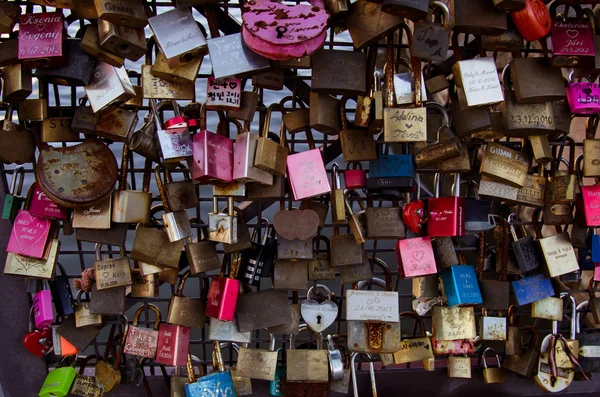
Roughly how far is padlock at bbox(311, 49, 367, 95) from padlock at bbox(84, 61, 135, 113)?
0.53 m

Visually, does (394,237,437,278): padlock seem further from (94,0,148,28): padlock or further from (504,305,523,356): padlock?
(94,0,148,28): padlock

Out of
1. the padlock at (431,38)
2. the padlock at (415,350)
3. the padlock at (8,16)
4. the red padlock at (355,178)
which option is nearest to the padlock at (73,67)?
the padlock at (8,16)

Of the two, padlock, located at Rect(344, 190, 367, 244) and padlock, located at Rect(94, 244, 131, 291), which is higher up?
padlock, located at Rect(344, 190, 367, 244)

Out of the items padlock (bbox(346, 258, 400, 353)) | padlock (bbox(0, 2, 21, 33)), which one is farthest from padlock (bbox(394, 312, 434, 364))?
padlock (bbox(0, 2, 21, 33))

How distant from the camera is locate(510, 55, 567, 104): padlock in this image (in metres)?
1.78

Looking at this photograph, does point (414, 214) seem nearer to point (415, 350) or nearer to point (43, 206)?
point (415, 350)

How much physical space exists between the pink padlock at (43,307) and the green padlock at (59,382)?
0.18 meters

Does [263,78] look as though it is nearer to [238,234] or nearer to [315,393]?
[238,234]

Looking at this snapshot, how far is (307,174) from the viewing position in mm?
1795

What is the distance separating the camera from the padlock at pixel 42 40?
164cm

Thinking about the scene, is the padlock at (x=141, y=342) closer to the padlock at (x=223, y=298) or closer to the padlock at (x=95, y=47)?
the padlock at (x=223, y=298)

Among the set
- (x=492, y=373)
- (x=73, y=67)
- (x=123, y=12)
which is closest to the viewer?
(x=123, y=12)

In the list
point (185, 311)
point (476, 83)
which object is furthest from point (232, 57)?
point (185, 311)

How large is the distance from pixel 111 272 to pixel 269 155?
2.05 feet
